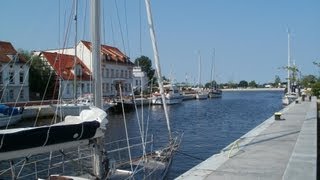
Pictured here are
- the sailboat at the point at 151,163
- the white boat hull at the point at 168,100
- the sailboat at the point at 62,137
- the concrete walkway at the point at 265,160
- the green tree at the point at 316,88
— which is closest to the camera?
the sailboat at the point at 62,137

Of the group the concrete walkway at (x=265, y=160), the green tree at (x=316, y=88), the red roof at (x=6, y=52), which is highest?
the red roof at (x=6, y=52)

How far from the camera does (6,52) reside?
64125mm

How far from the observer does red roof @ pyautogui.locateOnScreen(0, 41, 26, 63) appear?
199 feet

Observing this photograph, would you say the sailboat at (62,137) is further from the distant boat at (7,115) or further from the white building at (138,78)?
the distant boat at (7,115)

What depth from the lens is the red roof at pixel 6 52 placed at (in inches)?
2391

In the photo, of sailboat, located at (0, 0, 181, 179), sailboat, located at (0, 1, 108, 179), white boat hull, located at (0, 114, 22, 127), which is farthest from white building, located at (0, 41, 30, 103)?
sailboat, located at (0, 1, 108, 179)

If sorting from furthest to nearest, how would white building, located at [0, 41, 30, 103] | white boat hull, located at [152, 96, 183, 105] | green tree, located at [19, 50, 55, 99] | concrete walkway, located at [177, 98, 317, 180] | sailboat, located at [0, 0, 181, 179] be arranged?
white boat hull, located at [152, 96, 183, 105] → green tree, located at [19, 50, 55, 99] → white building, located at [0, 41, 30, 103] → concrete walkway, located at [177, 98, 317, 180] → sailboat, located at [0, 0, 181, 179]

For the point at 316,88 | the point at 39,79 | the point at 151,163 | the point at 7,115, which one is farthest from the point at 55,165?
the point at 39,79

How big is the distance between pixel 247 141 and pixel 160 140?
13.2m

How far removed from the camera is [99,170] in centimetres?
1171

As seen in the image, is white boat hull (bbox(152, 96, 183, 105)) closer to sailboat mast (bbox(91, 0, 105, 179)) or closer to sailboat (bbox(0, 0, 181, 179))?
sailboat (bbox(0, 0, 181, 179))

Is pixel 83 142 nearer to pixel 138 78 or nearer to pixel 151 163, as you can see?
pixel 151 163

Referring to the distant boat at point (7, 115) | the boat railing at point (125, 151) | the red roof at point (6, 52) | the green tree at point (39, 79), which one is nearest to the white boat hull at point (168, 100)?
the green tree at point (39, 79)

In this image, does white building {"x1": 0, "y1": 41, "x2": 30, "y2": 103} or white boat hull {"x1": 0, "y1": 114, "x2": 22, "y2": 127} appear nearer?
white boat hull {"x1": 0, "y1": 114, "x2": 22, "y2": 127}
